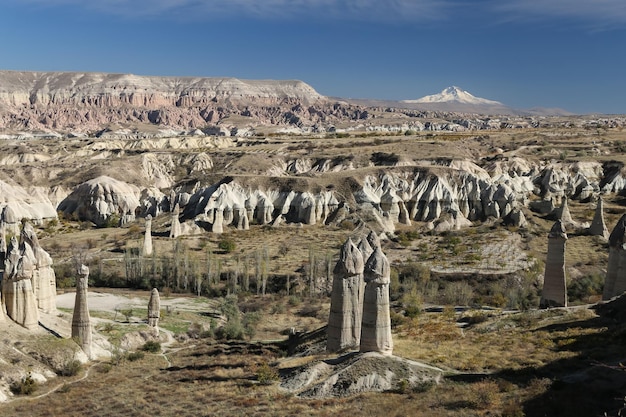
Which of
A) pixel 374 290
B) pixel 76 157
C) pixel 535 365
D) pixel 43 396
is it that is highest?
pixel 76 157

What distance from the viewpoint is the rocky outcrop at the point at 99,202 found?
75.1m

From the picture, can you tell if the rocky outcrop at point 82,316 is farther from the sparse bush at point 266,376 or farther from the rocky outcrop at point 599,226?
the rocky outcrop at point 599,226

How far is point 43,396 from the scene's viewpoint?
2172cm

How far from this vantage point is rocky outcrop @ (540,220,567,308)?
26.8m

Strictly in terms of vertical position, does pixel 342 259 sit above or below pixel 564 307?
above

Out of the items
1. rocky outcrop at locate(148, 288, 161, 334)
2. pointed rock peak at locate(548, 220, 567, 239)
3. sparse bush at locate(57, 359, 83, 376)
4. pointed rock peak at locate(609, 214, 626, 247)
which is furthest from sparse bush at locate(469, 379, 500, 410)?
rocky outcrop at locate(148, 288, 161, 334)

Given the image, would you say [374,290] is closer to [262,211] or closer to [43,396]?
[43,396]

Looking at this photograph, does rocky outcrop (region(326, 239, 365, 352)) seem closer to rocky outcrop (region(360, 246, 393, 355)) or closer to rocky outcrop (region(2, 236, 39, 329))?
rocky outcrop (region(360, 246, 393, 355))

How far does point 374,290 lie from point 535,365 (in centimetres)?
592

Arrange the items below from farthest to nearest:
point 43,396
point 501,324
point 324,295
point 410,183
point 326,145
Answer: point 326,145, point 410,183, point 324,295, point 501,324, point 43,396

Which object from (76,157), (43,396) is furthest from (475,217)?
(76,157)

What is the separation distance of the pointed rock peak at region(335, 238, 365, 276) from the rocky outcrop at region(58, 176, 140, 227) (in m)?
56.0

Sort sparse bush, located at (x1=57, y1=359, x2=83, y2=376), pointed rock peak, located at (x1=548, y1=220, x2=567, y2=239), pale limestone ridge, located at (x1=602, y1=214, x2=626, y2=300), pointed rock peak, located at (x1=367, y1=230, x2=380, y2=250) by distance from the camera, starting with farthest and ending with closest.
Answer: pointed rock peak, located at (x1=548, y1=220, x2=567, y2=239) < pale limestone ridge, located at (x1=602, y1=214, x2=626, y2=300) < sparse bush, located at (x1=57, y1=359, x2=83, y2=376) < pointed rock peak, located at (x1=367, y1=230, x2=380, y2=250)

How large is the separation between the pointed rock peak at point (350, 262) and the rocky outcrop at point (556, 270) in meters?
10.3
